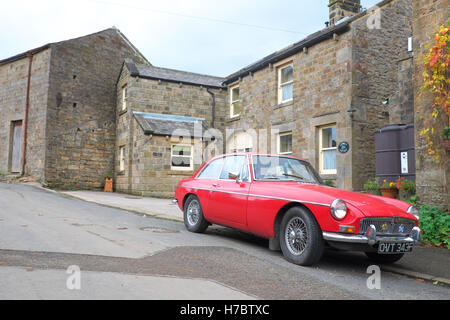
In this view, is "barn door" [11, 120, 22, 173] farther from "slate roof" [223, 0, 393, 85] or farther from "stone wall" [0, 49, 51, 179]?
"slate roof" [223, 0, 393, 85]

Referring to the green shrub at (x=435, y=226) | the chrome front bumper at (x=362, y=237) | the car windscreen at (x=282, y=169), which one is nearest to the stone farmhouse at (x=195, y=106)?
the green shrub at (x=435, y=226)

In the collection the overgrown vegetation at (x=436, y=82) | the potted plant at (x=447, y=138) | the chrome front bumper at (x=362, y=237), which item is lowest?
the chrome front bumper at (x=362, y=237)

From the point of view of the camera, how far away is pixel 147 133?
1781 centimetres

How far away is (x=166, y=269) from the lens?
453 cm

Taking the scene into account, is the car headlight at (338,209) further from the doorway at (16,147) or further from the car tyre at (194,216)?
the doorway at (16,147)

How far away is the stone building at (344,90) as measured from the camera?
39.7 feet

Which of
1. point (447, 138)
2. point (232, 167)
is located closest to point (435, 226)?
point (447, 138)

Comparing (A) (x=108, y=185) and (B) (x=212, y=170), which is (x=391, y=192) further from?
(A) (x=108, y=185)

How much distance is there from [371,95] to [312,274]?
927cm

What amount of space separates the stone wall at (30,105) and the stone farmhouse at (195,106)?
60mm

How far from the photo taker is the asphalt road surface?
12.0ft

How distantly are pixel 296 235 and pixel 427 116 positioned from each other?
14.1ft

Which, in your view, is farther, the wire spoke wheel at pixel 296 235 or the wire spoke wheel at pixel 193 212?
the wire spoke wheel at pixel 193 212
